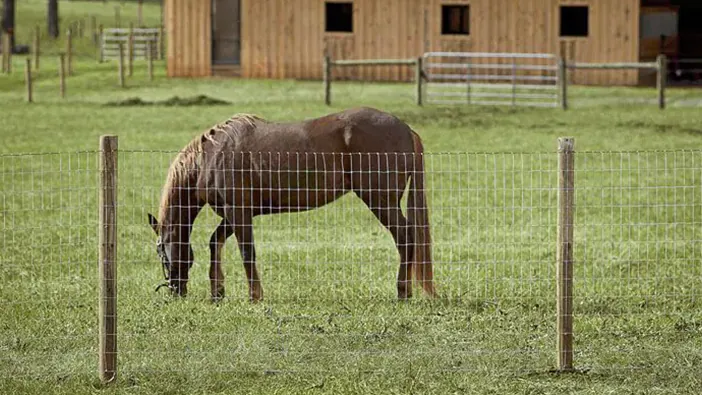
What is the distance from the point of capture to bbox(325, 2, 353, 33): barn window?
37.1 meters

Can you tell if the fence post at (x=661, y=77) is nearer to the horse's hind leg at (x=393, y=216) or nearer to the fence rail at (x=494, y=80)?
the fence rail at (x=494, y=80)

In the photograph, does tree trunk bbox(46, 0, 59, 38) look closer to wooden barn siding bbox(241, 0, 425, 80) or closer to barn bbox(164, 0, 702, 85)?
barn bbox(164, 0, 702, 85)

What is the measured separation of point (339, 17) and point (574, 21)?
620 cm

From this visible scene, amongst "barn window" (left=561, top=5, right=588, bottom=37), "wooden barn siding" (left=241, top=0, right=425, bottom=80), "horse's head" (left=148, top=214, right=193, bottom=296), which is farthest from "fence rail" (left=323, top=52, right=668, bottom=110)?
"horse's head" (left=148, top=214, right=193, bottom=296)

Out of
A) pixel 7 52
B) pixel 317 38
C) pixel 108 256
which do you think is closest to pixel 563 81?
pixel 317 38

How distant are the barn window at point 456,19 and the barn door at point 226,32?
18.2ft

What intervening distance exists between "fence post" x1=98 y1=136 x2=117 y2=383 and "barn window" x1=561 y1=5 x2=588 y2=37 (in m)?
28.7

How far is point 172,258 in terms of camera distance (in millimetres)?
11391

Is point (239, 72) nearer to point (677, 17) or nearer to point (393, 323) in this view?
point (677, 17)

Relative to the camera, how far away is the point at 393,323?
32.9ft

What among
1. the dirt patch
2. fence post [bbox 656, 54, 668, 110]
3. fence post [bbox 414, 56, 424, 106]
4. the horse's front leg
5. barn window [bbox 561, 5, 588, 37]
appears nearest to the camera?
the horse's front leg

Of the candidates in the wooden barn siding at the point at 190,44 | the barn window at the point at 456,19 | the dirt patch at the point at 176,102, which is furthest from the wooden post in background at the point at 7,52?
the barn window at the point at 456,19

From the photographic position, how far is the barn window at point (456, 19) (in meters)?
36.6

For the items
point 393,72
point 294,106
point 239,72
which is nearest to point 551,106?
point 294,106
